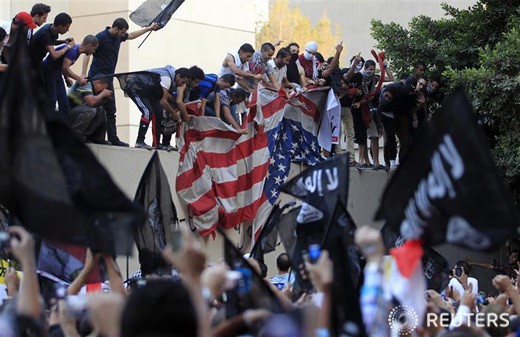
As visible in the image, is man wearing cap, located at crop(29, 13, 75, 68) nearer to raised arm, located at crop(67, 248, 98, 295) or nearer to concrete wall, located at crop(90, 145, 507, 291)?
concrete wall, located at crop(90, 145, 507, 291)

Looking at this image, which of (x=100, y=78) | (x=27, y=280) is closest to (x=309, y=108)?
(x=100, y=78)

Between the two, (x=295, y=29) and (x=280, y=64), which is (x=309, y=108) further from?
(x=295, y=29)

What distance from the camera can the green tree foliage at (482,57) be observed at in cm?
1827

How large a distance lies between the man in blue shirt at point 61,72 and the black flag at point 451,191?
8453 mm

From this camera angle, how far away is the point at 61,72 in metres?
14.4

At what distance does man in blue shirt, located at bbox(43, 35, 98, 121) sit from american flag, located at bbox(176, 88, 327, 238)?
1715 mm

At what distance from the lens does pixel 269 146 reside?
666 inches

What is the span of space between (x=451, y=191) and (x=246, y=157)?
10867 mm

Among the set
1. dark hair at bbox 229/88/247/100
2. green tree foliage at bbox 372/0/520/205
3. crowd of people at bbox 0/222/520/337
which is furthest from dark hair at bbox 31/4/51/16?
green tree foliage at bbox 372/0/520/205

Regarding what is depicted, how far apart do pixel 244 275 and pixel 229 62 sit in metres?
10.7

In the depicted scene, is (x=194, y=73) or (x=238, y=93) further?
(x=238, y=93)

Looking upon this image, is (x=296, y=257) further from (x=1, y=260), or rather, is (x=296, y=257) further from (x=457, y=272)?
(x=457, y=272)

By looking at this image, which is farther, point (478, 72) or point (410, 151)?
point (478, 72)

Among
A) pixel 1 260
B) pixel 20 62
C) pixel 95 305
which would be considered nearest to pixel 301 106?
pixel 1 260
